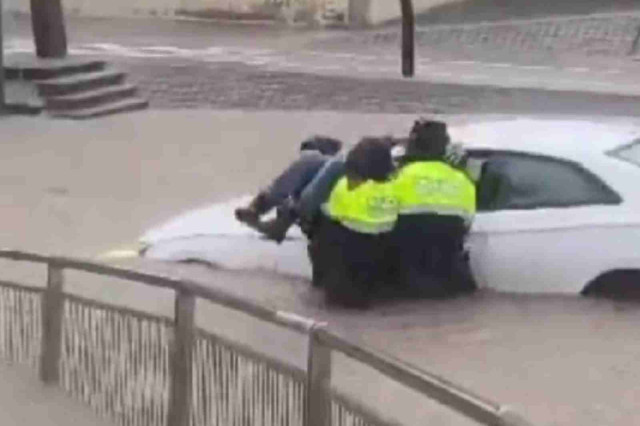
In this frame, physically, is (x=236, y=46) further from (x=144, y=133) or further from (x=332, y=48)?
(x=144, y=133)

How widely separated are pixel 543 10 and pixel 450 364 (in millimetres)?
36058

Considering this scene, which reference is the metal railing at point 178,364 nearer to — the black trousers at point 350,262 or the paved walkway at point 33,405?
the paved walkway at point 33,405

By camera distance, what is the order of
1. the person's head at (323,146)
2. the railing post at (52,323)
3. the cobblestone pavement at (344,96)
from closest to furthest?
1. the railing post at (52,323)
2. the person's head at (323,146)
3. the cobblestone pavement at (344,96)

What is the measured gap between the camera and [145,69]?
33.8 m

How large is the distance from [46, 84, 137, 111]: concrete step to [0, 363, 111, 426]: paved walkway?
1667 cm

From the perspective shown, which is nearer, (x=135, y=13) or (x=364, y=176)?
(x=364, y=176)

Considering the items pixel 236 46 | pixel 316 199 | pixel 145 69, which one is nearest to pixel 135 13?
pixel 236 46

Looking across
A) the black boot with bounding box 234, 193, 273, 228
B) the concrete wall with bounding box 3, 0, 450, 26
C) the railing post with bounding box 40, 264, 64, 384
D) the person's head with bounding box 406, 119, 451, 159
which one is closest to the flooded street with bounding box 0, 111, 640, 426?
the railing post with bounding box 40, 264, 64, 384

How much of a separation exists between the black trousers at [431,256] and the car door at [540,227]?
176mm

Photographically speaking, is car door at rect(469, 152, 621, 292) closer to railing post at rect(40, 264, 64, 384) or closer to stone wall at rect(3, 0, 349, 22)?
railing post at rect(40, 264, 64, 384)

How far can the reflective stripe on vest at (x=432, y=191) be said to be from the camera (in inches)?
468

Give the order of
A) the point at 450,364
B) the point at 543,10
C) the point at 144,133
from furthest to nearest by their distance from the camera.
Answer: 1. the point at 543,10
2. the point at 144,133
3. the point at 450,364

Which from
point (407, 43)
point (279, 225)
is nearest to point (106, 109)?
point (407, 43)

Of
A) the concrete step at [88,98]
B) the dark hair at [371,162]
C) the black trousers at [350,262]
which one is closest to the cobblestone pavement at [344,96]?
the concrete step at [88,98]
